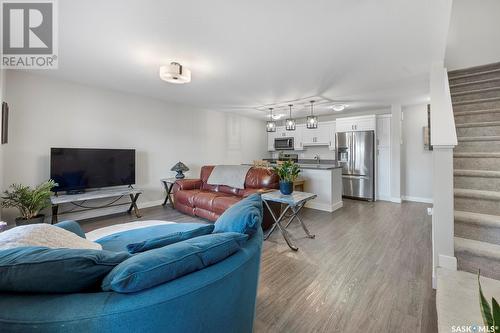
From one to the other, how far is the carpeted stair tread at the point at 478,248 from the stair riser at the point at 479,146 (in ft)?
4.00

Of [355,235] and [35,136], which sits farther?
[35,136]

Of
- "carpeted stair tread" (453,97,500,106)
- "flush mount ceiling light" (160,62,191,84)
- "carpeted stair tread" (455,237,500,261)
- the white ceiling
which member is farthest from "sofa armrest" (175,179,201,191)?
"carpeted stair tread" (453,97,500,106)

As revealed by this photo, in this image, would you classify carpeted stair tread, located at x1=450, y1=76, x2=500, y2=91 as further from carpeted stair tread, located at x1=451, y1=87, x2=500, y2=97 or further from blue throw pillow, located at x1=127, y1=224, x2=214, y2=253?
blue throw pillow, located at x1=127, y1=224, x2=214, y2=253

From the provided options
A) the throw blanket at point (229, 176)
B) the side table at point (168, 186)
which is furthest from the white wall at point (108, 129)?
the throw blanket at point (229, 176)

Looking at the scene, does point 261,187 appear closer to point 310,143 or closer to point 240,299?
point 240,299

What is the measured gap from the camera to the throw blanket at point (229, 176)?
13.2 ft

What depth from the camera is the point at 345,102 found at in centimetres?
493

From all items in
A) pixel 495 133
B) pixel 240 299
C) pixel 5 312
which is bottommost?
pixel 240 299

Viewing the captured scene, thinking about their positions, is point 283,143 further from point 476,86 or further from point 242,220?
point 242,220

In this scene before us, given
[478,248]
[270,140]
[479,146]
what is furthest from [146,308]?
[270,140]

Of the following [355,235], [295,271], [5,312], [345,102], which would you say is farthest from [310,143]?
[5,312]

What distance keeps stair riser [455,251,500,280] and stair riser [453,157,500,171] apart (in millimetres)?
1126

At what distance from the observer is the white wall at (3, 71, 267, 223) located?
3309 millimetres

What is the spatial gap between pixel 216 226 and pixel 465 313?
1.64 metres
